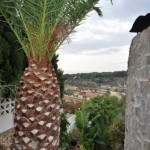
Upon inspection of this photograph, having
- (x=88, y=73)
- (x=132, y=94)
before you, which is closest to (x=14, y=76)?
(x=88, y=73)

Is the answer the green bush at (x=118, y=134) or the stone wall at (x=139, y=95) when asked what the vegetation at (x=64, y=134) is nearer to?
the green bush at (x=118, y=134)

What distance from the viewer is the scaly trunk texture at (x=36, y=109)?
6.40 m

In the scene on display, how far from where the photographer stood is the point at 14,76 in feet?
33.3

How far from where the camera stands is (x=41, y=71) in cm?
651

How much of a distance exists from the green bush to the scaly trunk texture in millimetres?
4306

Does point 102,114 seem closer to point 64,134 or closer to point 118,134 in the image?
point 64,134

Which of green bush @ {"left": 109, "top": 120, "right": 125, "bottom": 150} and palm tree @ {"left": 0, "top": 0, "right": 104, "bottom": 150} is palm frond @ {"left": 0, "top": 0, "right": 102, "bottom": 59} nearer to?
palm tree @ {"left": 0, "top": 0, "right": 104, "bottom": 150}

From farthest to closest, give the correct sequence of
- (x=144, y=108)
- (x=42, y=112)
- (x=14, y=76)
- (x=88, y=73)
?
1. (x=88, y=73)
2. (x=14, y=76)
3. (x=42, y=112)
4. (x=144, y=108)

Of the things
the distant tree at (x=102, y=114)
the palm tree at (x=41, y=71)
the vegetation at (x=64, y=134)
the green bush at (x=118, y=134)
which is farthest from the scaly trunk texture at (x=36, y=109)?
the distant tree at (x=102, y=114)

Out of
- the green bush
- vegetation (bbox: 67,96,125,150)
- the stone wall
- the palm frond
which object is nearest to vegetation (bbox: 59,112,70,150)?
vegetation (bbox: 67,96,125,150)

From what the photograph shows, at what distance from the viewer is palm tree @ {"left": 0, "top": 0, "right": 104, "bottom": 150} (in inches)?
252

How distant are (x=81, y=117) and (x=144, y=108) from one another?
26.4 feet

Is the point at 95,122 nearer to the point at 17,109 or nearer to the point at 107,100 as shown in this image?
the point at 107,100

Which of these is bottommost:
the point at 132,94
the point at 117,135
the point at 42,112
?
the point at 117,135
